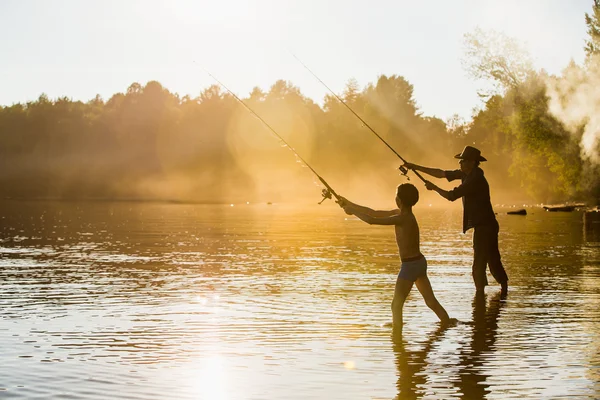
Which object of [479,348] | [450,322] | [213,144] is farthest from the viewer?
[213,144]

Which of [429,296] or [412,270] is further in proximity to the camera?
[429,296]

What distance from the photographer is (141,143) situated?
131 metres

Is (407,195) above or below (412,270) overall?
above

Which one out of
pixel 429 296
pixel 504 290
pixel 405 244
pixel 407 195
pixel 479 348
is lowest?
pixel 479 348

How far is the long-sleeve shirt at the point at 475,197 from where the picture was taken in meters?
14.5

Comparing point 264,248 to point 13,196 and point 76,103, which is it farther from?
point 76,103

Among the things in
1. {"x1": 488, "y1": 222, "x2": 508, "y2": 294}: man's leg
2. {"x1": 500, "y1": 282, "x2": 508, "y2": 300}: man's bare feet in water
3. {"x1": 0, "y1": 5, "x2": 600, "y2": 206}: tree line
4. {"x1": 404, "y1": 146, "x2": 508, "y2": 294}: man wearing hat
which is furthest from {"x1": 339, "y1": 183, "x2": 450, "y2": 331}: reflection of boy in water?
{"x1": 0, "y1": 5, "x2": 600, "y2": 206}: tree line

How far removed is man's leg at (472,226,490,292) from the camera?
14781 millimetres

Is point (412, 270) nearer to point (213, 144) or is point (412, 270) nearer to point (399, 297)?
point (399, 297)

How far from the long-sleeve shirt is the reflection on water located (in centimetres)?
119

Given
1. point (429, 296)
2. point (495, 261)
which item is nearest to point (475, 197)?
point (495, 261)

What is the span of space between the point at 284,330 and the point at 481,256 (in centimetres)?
427

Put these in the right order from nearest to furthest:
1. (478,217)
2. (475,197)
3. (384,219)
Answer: (384,219) < (475,197) < (478,217)

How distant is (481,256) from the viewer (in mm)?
14797
